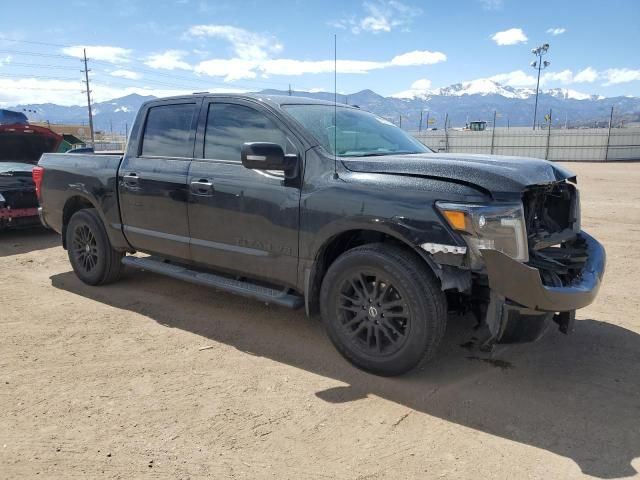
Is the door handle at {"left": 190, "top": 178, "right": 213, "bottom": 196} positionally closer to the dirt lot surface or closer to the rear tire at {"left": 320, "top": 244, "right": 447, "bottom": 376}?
the dirt lot surface

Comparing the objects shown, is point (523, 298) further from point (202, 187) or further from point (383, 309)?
point (202, 187)

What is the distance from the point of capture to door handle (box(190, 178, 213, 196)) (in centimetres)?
429

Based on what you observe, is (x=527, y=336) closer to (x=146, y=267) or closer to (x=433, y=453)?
(x=433, y=453)

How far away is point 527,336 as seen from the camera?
3295 millimetres

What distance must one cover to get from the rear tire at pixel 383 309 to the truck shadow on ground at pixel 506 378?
0.63 ft

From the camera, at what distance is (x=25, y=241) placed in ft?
27.3

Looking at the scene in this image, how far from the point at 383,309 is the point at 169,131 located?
265 cm

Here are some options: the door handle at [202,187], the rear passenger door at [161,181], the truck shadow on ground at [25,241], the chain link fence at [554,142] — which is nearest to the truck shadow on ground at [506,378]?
the rear passenger door at [161,181]

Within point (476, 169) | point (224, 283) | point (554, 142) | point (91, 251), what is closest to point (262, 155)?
point (224, 283)

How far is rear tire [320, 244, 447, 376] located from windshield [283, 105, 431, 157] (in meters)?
0.89

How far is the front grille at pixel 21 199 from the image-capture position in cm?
786

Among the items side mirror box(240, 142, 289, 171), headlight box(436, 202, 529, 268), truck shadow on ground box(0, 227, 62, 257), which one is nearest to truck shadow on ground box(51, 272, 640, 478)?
headlight box(436, 202, 529, 268)

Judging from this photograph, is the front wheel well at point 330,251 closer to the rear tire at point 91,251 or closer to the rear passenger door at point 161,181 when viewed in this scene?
the rear passenger door at point 161,181

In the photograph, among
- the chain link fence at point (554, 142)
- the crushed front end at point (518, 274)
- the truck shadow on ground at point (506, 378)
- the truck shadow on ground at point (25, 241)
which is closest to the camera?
the truck shadow on ground at point (506, 378)
